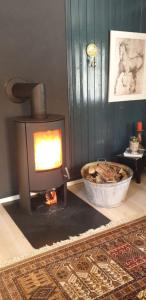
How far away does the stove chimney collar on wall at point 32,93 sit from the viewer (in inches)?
80.5

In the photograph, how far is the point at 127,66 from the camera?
294cm

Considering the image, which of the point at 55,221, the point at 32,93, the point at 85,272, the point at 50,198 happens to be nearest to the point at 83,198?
the point at 50,198

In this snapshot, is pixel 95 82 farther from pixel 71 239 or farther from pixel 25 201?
pixel 71 239

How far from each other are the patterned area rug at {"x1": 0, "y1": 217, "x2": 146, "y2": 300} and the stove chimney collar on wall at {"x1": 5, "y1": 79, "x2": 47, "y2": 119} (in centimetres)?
102

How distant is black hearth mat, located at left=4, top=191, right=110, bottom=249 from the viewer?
1.96 m

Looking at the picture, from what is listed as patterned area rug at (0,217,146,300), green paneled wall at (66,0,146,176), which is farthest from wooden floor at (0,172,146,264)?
green paneled wall at (66,0,146,176)

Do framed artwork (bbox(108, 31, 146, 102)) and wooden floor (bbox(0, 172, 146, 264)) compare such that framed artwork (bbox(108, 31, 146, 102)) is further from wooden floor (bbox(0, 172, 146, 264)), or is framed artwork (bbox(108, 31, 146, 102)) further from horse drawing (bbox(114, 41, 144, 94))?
Answer: wooden floor (bbox(0, 172, 146, 264))

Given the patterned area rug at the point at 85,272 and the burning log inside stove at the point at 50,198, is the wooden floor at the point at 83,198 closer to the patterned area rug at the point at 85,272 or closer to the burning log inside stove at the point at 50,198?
the patterned area rug at the point at 85,272

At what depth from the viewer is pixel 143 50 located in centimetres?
301

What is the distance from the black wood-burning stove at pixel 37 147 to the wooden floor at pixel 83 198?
260 mm

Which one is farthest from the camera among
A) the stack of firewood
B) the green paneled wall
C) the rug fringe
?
the green paneled wall

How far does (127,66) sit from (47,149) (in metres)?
1.43

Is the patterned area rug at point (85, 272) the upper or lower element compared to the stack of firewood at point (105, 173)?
lower

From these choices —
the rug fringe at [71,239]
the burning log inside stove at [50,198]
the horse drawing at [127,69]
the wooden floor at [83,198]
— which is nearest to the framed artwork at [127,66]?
the horse drawing at [127,69]
